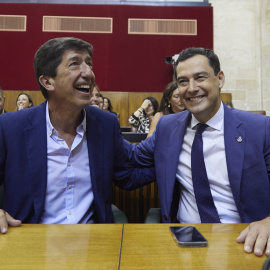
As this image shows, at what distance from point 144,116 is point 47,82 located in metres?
3.41

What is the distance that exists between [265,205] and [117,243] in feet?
2.43

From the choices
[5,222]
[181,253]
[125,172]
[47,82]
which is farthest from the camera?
[125,172]

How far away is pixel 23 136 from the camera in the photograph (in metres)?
1.23

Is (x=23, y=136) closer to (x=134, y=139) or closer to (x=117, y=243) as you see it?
(x=117, y=243)

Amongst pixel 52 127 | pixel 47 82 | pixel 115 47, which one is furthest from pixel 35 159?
pixel 115 47

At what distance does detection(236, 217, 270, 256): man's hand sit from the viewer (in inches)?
26.9

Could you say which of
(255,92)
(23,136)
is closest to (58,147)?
(23,136)

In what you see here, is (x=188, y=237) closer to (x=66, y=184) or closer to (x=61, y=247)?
(x=61, y=247)

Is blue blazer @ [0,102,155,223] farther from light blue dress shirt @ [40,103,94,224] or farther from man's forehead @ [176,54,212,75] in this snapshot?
man's forehead @ [176,54,212,75]

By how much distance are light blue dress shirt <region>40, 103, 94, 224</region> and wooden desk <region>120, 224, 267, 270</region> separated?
0.48 m

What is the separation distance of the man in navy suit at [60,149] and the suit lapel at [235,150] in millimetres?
498

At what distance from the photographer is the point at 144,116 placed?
15.4 ft

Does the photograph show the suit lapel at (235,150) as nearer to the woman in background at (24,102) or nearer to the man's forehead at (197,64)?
the man's forehead at (197,64)

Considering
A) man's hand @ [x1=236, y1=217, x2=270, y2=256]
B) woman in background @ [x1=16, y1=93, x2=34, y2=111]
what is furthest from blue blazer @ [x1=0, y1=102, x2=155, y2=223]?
woman in background @ [x1=16, y1=93, x2=34, y2=111]
